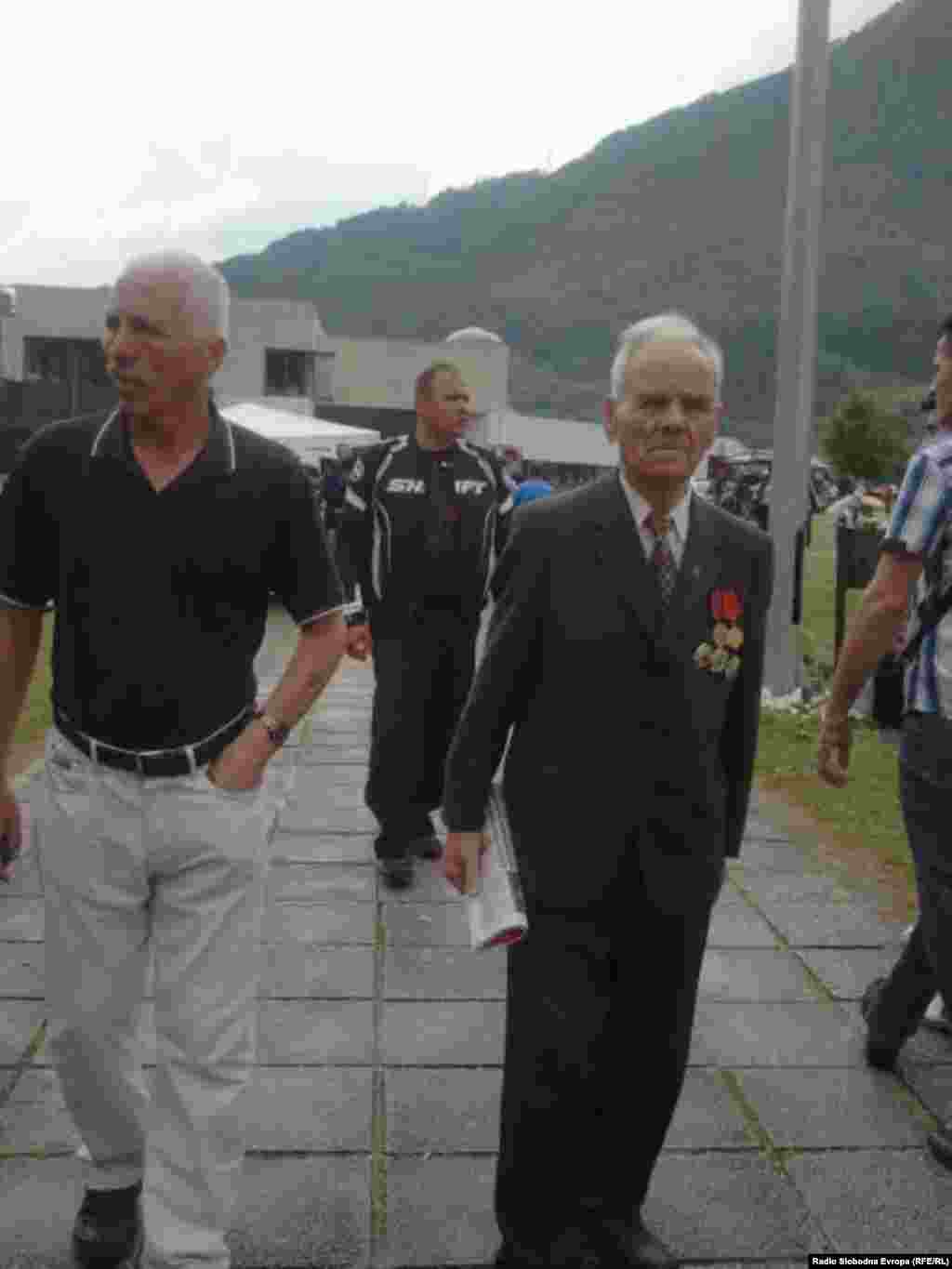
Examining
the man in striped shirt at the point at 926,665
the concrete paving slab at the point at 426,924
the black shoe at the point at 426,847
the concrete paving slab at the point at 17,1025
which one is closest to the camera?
the man in striped shirt at the point at 926,665

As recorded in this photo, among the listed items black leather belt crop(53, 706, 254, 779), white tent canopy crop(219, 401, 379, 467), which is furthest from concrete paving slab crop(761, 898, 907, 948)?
white tent canopy crop(219, 401, 379, 467)

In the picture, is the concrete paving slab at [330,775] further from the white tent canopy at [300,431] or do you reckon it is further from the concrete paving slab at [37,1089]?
the white tent canopy at [300,431]

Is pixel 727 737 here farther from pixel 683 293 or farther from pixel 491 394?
pixel 683 293

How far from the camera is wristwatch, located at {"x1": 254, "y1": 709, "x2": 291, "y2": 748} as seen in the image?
2697mm

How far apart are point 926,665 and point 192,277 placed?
1760 millimetres

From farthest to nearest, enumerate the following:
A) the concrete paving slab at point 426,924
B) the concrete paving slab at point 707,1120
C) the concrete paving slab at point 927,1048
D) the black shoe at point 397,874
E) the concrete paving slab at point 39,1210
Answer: the black shoe at point 397,874, the concrete paving slab at point 426,924, the concrete paving slab at point 927,1048, the concrete paving slab at point 707,1120, the concrete paving slab at point 39,1210

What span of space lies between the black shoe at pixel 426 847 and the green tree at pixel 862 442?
6547 cm

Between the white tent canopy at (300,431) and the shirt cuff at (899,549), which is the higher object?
the shirt cuff at (899,549)

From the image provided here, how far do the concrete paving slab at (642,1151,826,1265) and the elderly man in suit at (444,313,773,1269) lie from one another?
199 mm

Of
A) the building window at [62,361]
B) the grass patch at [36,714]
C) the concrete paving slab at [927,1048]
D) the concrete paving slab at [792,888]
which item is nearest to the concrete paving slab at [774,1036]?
the concrete paving slab at [927,1048]

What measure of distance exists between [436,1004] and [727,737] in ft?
5.56

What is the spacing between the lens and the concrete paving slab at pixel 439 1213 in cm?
286

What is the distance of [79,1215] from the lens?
280 centimetres

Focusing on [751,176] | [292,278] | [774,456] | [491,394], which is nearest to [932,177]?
[751,176]
